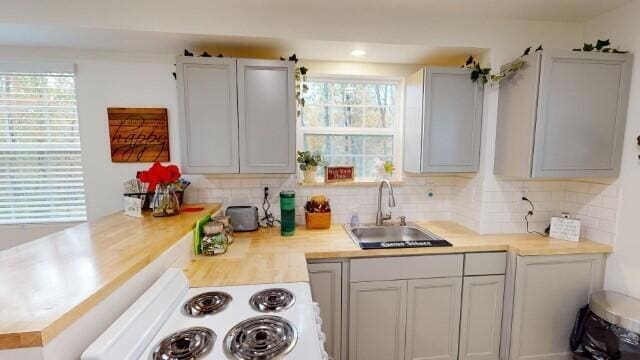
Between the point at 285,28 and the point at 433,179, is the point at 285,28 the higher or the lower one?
the higher one

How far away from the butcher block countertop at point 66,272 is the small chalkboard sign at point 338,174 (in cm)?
119

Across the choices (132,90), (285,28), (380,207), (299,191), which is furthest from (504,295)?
(132,90)

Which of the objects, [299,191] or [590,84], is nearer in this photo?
[590,84]

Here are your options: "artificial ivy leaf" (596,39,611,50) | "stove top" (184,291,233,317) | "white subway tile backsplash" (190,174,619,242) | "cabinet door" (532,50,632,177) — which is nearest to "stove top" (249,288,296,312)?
"stove top" (184,291,233,317)

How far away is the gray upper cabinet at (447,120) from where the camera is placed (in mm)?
2127

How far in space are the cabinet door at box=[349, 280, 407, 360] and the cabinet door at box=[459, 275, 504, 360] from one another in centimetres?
44

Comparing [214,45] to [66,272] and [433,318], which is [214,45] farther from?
[433,318]

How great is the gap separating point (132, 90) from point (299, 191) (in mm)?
1528

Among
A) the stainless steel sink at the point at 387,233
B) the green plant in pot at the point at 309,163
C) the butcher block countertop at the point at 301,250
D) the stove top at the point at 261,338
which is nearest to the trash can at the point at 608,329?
the butcher block countertop at the point at 301,250

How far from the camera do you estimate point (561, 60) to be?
187 cm

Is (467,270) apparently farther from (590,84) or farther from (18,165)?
(18,165)

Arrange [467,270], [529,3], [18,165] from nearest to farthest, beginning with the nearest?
[529,3]
[467,270]
[18,165]

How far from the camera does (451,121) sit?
217 centimetres

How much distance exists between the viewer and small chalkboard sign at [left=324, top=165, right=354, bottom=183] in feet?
8.00
